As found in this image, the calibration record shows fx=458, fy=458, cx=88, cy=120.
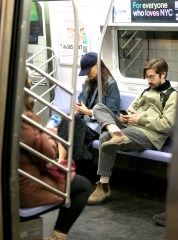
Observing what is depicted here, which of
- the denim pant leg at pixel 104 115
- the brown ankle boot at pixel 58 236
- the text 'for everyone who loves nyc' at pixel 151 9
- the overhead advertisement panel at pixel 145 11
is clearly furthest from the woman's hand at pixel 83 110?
Answer: the brown ankle boot at pixel 58 236

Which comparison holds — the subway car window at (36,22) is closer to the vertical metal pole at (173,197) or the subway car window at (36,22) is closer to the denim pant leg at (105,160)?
the denim pant leg at (105,160)

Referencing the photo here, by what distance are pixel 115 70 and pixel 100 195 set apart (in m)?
1.50

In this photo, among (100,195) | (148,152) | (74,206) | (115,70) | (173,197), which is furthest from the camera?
(115,70)

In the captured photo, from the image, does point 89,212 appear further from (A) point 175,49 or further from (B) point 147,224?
(A) point 175,49

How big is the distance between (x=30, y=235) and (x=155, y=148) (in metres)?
1.69

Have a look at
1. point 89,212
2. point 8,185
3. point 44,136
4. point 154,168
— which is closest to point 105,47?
point 154,168

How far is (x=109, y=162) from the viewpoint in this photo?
4086 millimetres

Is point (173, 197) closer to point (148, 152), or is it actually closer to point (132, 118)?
point (148, 152)

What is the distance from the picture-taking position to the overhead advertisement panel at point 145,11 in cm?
417

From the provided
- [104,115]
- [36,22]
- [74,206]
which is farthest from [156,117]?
[36,22]

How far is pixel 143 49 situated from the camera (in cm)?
477

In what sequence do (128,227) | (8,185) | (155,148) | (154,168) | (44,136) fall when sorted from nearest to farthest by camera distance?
1. (8,185)
2. (44,136)
3. (128,227)
4. (155,148)
5. (154,168)

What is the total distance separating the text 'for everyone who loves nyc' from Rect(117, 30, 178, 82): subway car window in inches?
11.8

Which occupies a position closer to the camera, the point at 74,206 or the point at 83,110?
the point at 74,206
